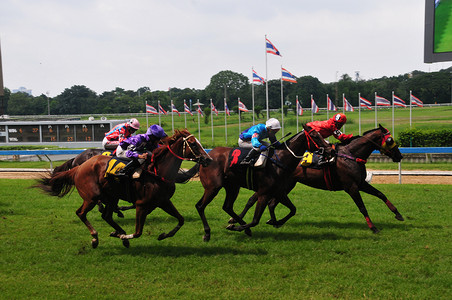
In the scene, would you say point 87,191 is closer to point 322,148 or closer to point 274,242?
point 274,242

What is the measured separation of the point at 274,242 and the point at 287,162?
1260 millimetres

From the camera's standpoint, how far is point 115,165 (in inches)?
275

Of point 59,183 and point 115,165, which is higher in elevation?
point 115,165

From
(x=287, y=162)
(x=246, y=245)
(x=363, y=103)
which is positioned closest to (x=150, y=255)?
(x=246, y=245)

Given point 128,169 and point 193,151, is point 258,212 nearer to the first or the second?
point 193,151

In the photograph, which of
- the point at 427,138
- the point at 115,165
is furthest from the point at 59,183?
the point at 427,138

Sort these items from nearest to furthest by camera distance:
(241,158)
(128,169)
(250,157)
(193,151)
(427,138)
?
(193,151) < (128,169) < (250,157) < (241,158) < (427,138)

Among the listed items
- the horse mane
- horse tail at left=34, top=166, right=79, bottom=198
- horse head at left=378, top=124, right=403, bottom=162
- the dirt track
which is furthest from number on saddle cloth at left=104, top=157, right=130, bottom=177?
the dirt track

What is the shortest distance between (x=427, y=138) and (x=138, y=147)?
17.8 metres

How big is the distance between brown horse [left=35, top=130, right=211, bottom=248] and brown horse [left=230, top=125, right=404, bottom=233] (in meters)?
1.70

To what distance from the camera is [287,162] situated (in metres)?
7.27

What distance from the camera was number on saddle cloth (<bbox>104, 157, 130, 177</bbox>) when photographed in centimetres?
693

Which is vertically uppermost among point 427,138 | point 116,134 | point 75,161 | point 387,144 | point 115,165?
point 116,134

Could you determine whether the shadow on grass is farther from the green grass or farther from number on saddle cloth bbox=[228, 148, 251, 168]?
number on saddle cloth bbox=[228, 148, 251, 168]
